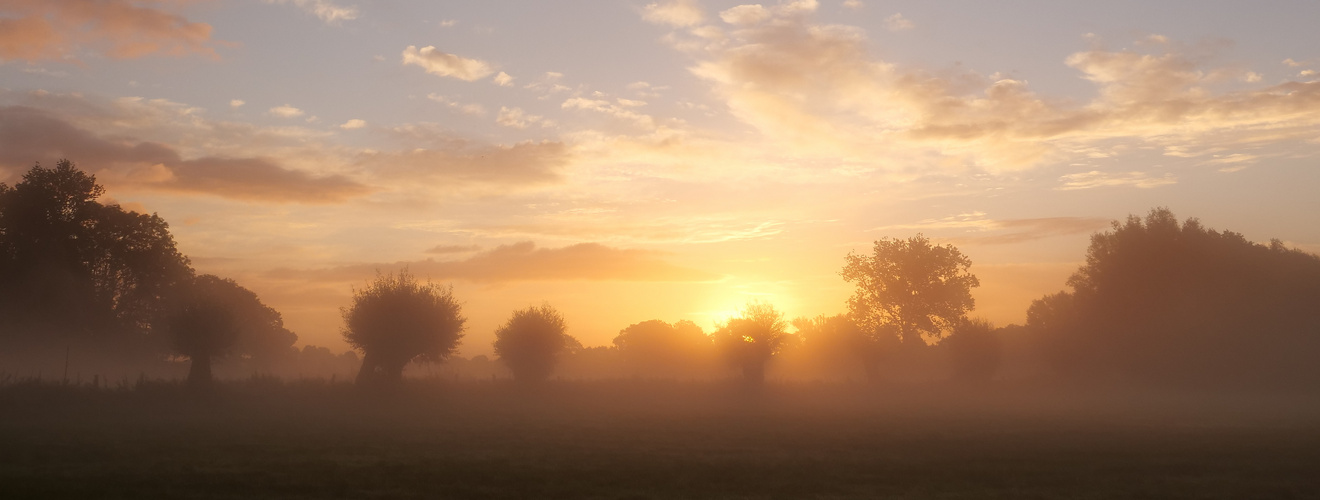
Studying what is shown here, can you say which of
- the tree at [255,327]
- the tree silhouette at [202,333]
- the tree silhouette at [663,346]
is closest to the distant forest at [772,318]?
the tree silhouette at [202,333]

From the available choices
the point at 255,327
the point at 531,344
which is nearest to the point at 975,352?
the point at 531,344

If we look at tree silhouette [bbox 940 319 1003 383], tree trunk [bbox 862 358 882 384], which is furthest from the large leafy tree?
tree silhouette [bbox 940 319 1003 383]

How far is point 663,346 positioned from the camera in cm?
12675

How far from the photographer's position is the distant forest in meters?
53.1

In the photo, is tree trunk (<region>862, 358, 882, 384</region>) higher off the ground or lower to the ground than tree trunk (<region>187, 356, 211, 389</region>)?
lower

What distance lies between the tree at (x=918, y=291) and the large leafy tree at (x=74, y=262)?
72.0m

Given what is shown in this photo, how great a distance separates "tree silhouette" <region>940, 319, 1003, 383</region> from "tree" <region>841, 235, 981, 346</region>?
4.30 meters

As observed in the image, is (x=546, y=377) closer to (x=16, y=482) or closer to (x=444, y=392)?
(x=444, y=392)

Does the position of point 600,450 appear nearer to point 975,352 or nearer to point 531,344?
point 531,344

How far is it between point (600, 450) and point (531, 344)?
3854 centimetres

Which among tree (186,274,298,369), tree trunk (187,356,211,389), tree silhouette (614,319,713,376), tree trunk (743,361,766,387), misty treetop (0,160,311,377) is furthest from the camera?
tree silhouette (614,319,713,376)

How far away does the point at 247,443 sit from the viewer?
76.8 ft

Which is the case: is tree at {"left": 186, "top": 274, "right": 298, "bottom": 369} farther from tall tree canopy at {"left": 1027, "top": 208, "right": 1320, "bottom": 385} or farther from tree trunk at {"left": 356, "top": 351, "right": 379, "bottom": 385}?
tall tree canopy at {"left": 1027, "top": 208, "right": 1320, "bottom": 385}

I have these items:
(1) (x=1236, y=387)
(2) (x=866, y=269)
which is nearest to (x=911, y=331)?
(2) (x=866, y=269)
